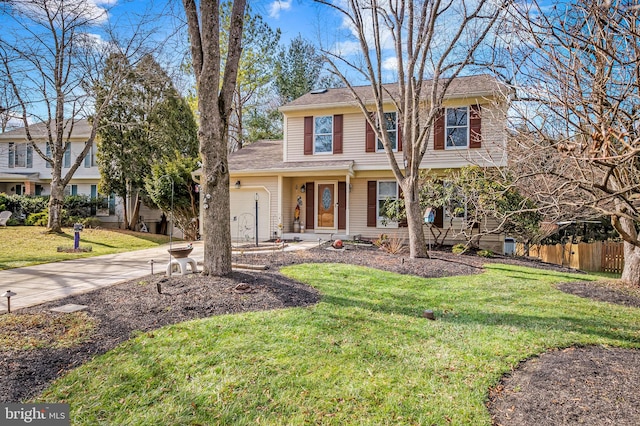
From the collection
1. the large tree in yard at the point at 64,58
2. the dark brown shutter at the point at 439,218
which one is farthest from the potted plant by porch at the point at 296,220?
the large tree in yard at the point at 64,58

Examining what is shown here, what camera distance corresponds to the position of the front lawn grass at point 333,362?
2.57 metres

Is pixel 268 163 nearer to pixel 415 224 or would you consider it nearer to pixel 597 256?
pixel 415 224

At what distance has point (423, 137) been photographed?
9586mm

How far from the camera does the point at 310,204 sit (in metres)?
14.8

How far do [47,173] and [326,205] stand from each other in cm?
1830

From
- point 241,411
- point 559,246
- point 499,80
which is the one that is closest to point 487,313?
point 499,80

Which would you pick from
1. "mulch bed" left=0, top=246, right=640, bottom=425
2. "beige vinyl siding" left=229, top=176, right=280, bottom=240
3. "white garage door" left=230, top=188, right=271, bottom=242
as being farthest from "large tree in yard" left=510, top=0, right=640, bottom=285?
"white garage door" left=230, top=188, right=271, bottom=242

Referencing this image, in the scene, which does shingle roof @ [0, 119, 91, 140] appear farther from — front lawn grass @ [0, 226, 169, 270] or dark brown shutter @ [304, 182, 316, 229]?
dark brown shutter @ [304, 182, 316, 229]

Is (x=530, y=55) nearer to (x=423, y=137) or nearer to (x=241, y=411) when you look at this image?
(x=241, y=411)

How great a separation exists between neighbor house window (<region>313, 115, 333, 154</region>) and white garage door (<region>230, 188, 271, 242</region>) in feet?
9.29

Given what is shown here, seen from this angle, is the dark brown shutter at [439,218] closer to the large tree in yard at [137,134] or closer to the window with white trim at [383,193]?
the window with white trim at [383,193]

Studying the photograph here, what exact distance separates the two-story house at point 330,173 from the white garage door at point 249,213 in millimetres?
40

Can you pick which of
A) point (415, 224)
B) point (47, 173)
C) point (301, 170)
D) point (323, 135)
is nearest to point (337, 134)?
point (323, 135)

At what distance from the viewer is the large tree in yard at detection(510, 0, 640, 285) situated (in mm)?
2783
